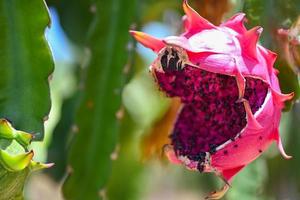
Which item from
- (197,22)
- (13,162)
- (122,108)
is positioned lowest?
(122,108)

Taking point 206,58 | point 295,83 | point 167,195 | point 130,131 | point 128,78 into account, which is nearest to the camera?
point 206,58

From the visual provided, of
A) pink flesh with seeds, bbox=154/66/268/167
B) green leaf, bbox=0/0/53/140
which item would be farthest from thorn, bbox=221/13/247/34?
green leaf, bbox=0/0/53/140

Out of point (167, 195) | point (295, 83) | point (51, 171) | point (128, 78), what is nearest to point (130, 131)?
point (51, 171)

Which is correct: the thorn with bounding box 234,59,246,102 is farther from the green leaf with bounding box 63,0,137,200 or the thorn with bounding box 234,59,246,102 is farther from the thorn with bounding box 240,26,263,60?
the green leaf with bounding box 63,0,137,200

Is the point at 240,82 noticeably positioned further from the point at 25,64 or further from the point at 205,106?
the point at 25,64

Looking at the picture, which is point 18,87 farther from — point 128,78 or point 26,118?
point 128,78

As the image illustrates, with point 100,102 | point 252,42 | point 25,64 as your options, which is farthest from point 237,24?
point 100,102

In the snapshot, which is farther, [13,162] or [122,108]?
[122,108]

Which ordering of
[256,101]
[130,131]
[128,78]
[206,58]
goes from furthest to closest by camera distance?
[130,131] → [128,78] → [256,101] → [206,58]
